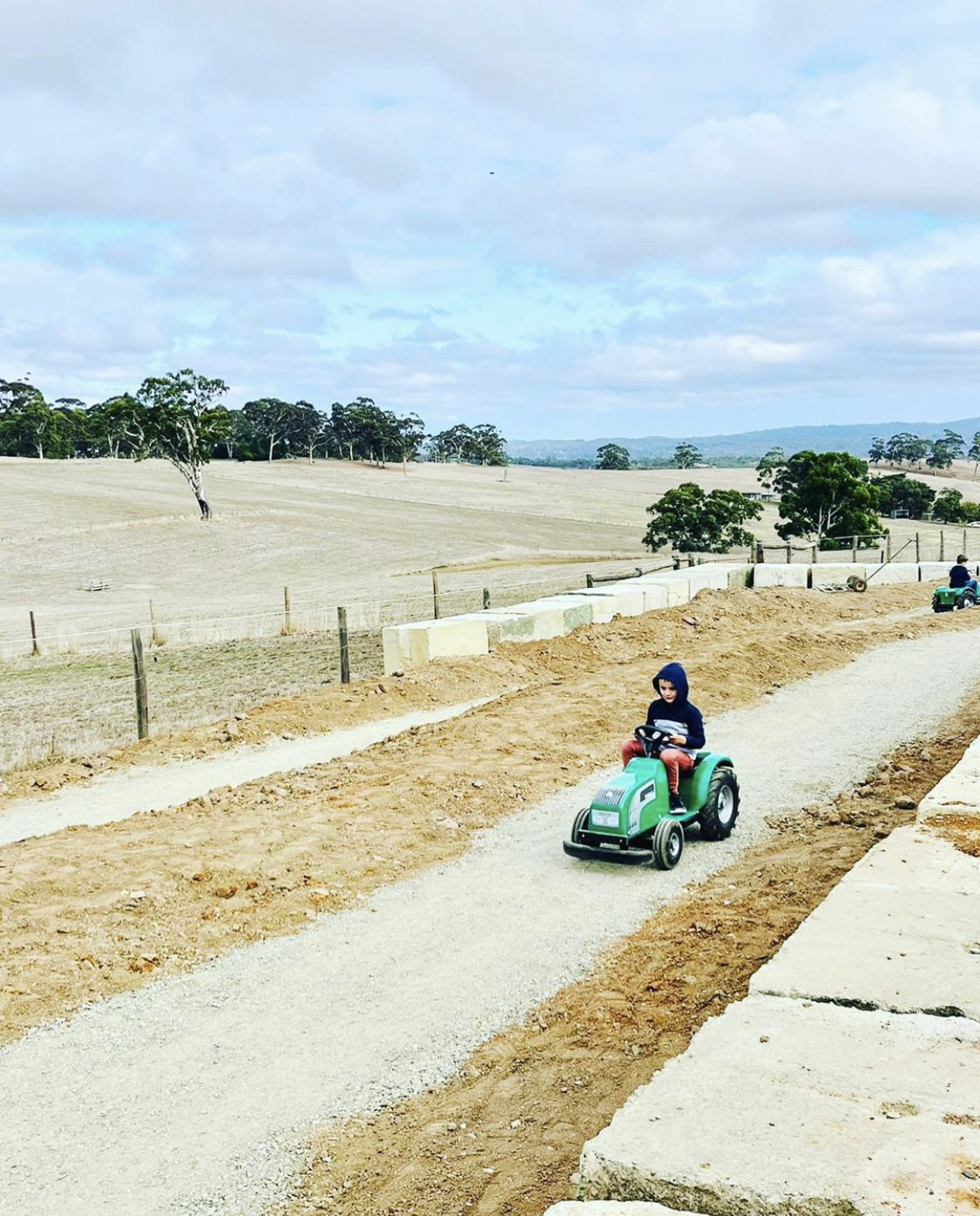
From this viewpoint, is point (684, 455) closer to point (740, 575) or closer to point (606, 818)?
point (740, 575)

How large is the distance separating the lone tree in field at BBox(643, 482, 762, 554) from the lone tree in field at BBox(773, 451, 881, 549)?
16.7ft

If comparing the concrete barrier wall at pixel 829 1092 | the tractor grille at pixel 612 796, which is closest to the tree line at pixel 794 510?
the tractor grille at pixel 612 796

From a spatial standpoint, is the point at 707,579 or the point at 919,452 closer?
the point at 707,579

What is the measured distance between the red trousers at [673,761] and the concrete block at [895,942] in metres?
2.07

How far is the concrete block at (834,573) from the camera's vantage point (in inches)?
1332

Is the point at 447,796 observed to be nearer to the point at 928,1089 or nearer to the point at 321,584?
the point at 928,1089

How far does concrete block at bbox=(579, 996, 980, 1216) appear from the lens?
3.94 meters

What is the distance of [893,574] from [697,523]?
28.3 metres

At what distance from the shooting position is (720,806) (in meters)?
10.0

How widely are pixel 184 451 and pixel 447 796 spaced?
64627 millimetres

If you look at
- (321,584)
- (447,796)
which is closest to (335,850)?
(447,796)

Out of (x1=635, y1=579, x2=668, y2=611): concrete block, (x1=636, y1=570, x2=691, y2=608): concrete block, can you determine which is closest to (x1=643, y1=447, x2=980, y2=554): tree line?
(x1=636, y1=570, x2=691, y2=608): concrete block

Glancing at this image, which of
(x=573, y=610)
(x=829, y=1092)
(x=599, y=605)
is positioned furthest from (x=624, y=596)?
(x=829, y=1092)

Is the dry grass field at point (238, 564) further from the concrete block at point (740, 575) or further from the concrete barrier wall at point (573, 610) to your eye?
the concrete block at point (740, 575)
